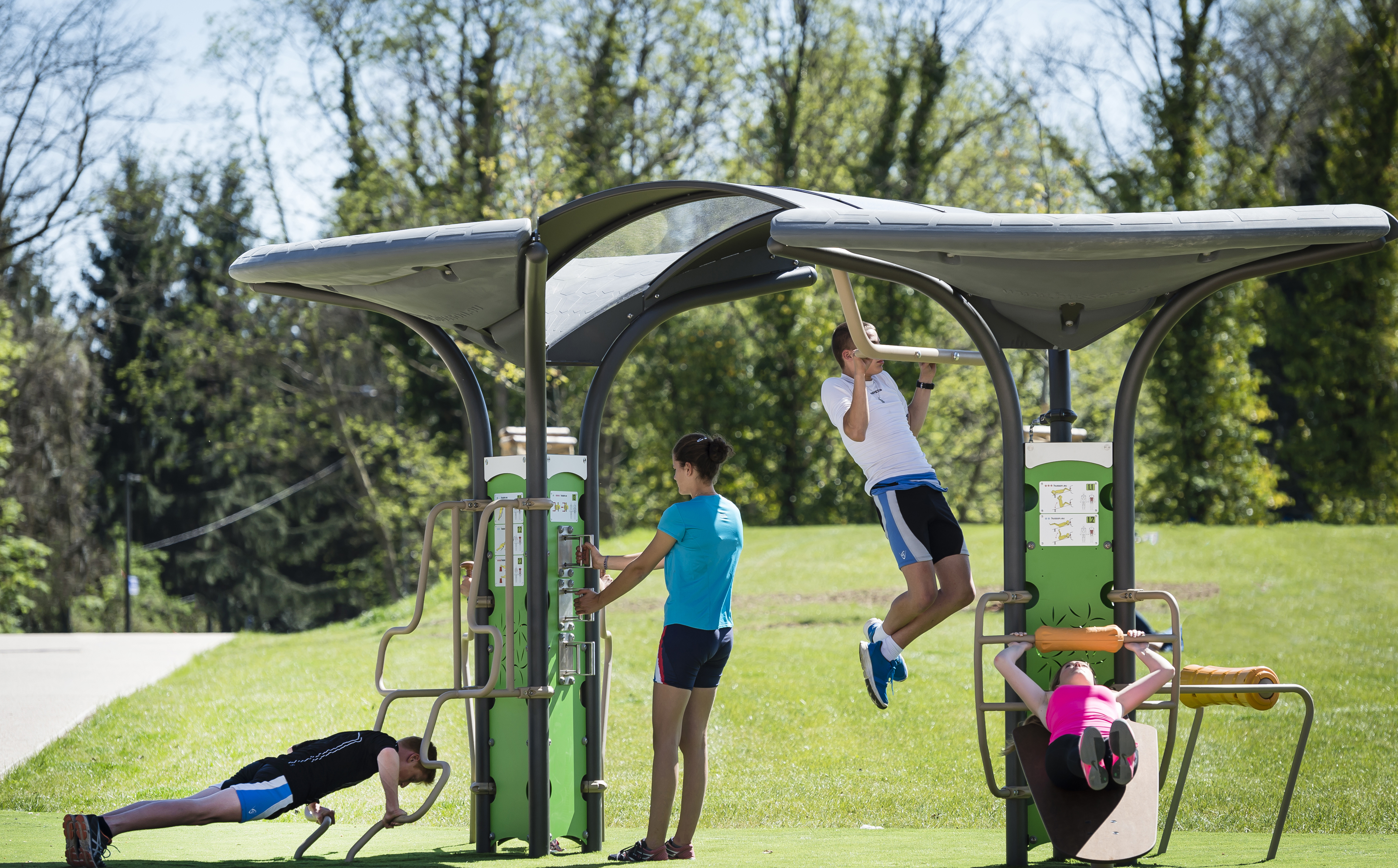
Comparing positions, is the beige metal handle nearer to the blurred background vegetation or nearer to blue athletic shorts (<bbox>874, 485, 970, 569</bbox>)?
blue athletic shorts (<bbox>874, 485, 970, 569</bbox>)

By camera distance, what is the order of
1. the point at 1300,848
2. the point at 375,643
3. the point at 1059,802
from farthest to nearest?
the point at 375,643 < the point at 1300,848 < the point at 1059,802

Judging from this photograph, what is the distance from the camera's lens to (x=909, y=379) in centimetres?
2508

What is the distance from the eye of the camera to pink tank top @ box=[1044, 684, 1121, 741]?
4.96 metres

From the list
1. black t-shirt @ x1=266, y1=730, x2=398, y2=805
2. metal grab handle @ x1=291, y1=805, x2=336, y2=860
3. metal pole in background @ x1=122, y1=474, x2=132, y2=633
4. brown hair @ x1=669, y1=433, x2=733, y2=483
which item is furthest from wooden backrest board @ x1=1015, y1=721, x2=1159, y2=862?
metal pole in background @ x1=122, y1=474, x2=132, y2=633

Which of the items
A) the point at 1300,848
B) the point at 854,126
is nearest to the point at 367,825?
the point at 1300,848

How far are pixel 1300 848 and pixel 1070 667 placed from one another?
1.76 m

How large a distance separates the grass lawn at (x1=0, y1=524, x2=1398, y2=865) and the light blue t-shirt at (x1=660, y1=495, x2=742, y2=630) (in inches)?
48.9

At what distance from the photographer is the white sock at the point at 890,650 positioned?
5.68 m

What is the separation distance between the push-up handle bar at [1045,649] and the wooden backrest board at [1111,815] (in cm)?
23

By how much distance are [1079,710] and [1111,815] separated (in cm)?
40

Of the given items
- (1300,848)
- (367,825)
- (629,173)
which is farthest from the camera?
(629,173)

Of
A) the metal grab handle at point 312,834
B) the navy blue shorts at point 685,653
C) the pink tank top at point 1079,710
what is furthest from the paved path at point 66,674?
the pink tank top at point 1079,710

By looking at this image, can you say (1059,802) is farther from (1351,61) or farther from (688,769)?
(1351,61)

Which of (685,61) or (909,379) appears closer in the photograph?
(909,379)
